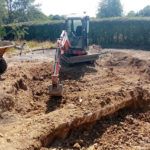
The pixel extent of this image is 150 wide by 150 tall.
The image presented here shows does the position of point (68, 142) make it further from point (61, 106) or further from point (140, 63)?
point (140, 63)

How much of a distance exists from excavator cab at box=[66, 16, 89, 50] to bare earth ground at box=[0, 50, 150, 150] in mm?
1652

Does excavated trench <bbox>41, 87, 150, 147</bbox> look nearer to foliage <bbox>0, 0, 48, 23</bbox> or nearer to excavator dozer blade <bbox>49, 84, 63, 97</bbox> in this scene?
excavator dozer blade <bbox>49, 84, 63, 97</bbox>

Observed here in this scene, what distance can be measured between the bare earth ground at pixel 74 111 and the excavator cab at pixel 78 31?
1.65 metres

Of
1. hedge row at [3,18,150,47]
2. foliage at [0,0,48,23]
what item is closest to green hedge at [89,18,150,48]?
hedge row at [3,18,150,47]

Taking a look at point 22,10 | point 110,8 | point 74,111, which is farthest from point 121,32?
point 22,10

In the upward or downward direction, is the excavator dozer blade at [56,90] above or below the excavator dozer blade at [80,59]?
below

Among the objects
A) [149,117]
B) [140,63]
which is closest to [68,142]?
[149,117]

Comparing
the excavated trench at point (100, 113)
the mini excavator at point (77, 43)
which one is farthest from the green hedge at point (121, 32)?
the excavated trench at point (100, 113)

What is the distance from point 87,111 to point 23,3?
5129cm

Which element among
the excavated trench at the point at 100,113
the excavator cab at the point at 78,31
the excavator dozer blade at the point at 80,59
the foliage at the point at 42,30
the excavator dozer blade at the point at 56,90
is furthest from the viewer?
the foliage at the point at 42,30

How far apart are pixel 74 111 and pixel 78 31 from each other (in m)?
7.53

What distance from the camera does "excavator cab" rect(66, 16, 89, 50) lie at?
16047mm

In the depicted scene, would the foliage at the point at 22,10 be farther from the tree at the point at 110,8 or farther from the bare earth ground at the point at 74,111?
the bare earth ground at the point at 74,111

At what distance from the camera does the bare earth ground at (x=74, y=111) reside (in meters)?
8.31
